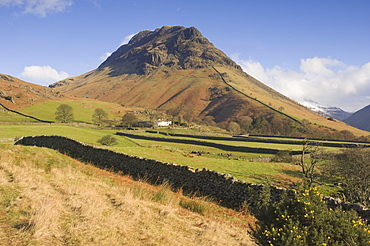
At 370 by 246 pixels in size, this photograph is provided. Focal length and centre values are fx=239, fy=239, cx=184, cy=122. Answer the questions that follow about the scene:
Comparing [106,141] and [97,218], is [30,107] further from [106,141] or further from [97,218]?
[97,218]

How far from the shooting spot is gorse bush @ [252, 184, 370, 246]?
5.78 meters

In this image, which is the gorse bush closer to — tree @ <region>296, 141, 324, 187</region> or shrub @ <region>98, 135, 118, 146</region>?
tree @ <region>296, 141, 324, 187</region>

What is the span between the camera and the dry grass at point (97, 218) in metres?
7.18

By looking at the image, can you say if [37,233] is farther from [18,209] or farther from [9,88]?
[9,88]

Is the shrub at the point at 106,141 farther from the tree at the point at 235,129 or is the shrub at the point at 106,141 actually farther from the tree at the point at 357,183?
the tree at the point at 235,129

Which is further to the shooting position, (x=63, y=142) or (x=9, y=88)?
(x=9, y=88)

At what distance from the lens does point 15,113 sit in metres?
120

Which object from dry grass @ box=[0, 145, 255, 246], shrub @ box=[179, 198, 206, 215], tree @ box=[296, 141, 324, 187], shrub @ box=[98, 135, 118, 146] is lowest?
shrub @ box=[98, 135, 118, 146]

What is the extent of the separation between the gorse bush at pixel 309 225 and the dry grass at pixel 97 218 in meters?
2.54

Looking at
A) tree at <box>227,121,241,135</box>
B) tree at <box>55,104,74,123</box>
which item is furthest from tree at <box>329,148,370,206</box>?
tree at <box>55,104,74,123</box>

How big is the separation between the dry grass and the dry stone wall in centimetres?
254

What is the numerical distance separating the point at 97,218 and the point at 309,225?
6838 mm

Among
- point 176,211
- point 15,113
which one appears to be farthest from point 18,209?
point 15,113

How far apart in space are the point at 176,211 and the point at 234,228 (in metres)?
2.70
